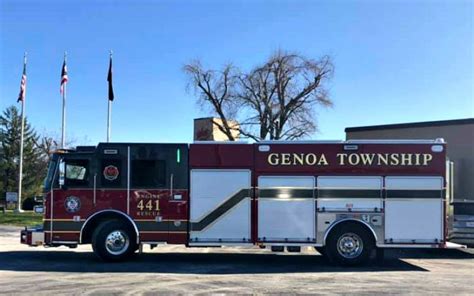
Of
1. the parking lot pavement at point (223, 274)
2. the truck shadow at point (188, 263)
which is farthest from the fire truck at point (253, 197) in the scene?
the parking lot pavement at point (223, 274)

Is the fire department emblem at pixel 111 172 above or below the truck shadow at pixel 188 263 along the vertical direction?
above

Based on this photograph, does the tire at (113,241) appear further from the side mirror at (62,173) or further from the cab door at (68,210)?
the side mirror at (62,173)

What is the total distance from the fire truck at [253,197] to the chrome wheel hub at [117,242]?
0.02 meters

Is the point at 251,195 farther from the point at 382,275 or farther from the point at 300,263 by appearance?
the point at 382,275

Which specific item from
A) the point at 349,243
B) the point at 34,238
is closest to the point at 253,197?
the point at 349,243

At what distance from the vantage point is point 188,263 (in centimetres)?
1291

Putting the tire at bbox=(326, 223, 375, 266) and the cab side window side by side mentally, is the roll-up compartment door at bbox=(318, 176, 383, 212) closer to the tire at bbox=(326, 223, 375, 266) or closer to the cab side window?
the tire at bbox=(326, 223, 375, 266)

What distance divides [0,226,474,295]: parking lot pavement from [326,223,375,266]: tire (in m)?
0.36

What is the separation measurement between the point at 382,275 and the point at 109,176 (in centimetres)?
669

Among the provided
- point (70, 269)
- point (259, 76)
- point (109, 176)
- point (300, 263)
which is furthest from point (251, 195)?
point (259, 76)

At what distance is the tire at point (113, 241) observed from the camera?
1262 centimetres

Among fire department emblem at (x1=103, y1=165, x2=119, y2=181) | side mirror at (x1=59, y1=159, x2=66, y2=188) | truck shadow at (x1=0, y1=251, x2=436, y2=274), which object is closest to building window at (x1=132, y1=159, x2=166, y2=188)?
fire department emblem at (x1=103, y1=165, x2=119, y2=181)

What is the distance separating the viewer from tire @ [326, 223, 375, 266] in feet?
41.1

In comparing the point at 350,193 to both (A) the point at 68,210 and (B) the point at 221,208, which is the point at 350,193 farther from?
(A) the point at 68,210
